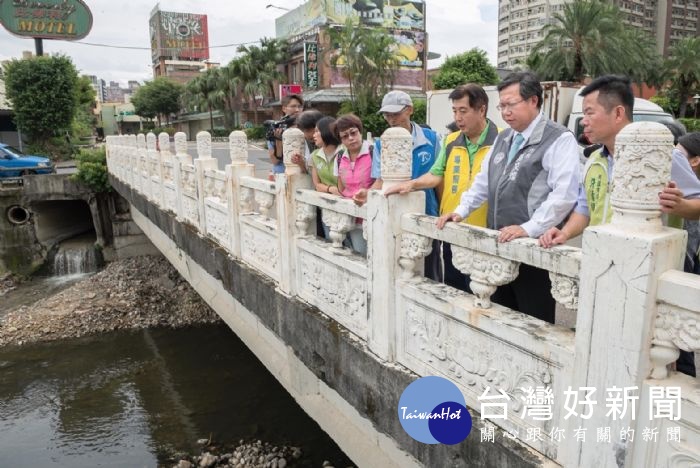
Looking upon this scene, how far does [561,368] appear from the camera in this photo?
6.89ft

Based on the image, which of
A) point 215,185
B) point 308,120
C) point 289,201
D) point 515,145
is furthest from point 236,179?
point 515,145

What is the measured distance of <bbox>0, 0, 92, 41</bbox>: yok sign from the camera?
25891 millimetres

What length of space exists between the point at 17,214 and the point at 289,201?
643 inches

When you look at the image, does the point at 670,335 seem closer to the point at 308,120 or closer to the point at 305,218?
the point at 305,218

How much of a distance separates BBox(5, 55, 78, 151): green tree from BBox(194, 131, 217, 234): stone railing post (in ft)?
71.9

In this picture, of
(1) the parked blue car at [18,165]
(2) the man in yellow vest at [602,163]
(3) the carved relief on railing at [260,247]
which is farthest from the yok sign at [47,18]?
(2) the man in yellow vest at [602,163]

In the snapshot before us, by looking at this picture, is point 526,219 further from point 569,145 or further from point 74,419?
point 74,419

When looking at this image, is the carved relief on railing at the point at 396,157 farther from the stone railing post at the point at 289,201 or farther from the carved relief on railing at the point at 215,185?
the carved relief on railing at the point at 215,185

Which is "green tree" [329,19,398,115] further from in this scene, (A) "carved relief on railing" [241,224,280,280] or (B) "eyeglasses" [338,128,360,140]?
(B) "eyeglasses" [338,128,360,140]

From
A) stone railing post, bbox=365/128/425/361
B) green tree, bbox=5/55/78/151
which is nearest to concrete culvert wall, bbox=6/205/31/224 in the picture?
green tree, bbox=5/55/78/151

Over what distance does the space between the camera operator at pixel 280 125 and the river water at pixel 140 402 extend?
3761 millimetres

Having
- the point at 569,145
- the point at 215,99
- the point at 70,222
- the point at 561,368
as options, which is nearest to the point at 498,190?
the point at 569,145

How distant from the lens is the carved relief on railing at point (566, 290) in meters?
2.08

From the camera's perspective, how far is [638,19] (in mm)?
64250
